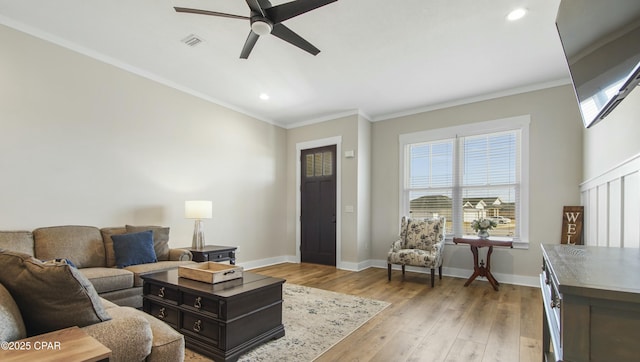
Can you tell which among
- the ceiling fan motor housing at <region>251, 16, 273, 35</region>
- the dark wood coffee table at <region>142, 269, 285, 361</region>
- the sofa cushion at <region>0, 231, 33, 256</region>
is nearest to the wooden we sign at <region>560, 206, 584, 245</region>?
the dark wood coffee table at <region>142, 269, 285, 361</region>

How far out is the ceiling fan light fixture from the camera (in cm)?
246

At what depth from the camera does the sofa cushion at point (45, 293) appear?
127 cm

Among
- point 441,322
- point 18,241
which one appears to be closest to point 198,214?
point 18,241

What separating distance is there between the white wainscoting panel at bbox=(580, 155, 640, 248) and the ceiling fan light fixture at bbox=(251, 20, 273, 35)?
2.67m

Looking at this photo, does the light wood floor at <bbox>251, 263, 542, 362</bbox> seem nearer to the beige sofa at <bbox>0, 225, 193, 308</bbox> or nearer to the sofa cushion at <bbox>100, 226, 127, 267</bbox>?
the beige sofa at <bbox>0, 225, 193, 308</bbox>

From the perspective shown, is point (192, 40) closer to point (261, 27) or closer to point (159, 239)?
point (261, 27)

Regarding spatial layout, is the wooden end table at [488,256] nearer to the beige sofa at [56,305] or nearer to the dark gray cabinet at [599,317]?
the dark gray cabinet at [599,317]

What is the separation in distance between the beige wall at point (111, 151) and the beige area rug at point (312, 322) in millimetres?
2035

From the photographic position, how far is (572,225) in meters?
4.02

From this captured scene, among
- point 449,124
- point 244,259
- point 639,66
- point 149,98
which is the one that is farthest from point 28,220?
point 449,124

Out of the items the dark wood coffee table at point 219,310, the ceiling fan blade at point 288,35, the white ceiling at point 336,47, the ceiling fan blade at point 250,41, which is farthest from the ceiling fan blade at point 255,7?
the dark wood coffee table at point 219,310

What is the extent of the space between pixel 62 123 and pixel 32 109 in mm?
274

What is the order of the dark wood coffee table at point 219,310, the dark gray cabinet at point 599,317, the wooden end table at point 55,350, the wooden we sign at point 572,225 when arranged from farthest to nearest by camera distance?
the wooden we sign at point 572,225 < the dark wood coffee table at point 219,310 < the wooden end table at point 55,350 < the dark gray cabinet at point 599,317

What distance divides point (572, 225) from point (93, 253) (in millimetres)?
5788
